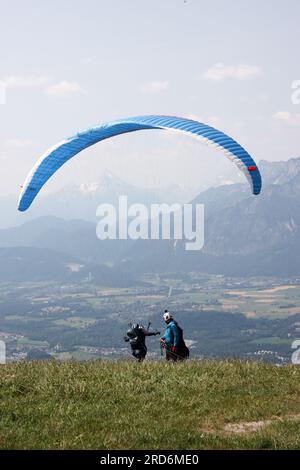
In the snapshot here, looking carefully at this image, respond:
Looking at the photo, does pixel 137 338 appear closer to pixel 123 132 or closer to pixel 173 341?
pixel 173 341

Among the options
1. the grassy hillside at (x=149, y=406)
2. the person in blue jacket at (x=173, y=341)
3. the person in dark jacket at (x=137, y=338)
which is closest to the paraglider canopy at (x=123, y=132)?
the person in dark jacket at (x=137, y=338)

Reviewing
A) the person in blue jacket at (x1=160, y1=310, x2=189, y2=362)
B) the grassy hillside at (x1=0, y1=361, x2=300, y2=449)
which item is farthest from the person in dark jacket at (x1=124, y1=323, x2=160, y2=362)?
the grassy hillside at (x1=0, y1=361, x2=300, y2=449)

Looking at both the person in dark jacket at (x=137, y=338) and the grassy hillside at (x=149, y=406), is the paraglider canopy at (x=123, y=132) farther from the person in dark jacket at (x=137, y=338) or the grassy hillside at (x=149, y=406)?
the grassy hillside at (x=149, y=406)

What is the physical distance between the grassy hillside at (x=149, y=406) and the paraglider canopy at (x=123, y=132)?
9208 mm

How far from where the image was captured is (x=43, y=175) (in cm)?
2655

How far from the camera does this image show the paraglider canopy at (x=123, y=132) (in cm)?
2433

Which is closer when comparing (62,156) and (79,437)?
(79,437)

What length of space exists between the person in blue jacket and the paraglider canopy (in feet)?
23.5

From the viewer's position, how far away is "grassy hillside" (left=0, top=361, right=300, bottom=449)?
11.9 m
